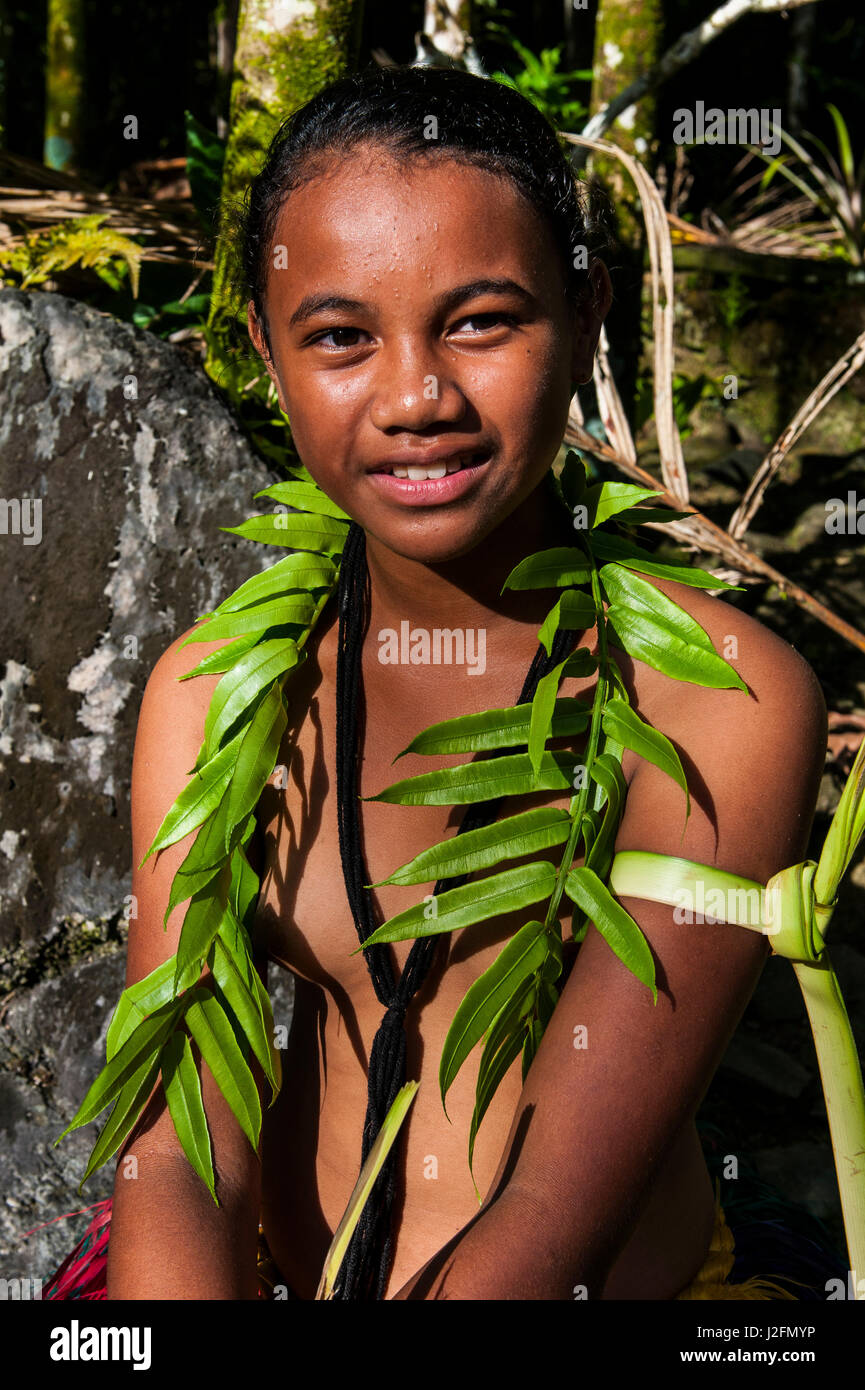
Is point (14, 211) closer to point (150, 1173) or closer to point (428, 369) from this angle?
point (428, 369)

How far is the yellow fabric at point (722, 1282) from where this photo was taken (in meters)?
1.86

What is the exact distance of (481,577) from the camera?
1.77m

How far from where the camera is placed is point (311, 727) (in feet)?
6.33

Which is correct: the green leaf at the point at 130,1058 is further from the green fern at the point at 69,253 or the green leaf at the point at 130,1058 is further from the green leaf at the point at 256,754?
the green fern at the point at 69,253

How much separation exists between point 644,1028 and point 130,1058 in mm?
723

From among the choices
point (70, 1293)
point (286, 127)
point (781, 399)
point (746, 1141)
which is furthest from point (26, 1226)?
point (781, 399)

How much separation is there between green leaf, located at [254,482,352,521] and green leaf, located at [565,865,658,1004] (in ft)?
2.41

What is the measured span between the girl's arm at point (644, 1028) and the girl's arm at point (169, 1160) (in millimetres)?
267

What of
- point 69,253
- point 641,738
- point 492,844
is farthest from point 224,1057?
point 69,253

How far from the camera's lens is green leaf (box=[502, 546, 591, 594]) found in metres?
1.64

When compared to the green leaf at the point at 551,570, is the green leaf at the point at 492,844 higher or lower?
lower

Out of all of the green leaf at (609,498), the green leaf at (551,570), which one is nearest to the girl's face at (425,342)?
the green leaf at (551,570)

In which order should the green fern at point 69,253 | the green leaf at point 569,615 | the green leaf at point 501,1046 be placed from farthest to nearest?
the green fern at point 69,253, the green leaf at point 569,615, the green leaf at point 501,1046

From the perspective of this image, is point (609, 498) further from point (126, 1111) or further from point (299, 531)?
point (126, 1111)
